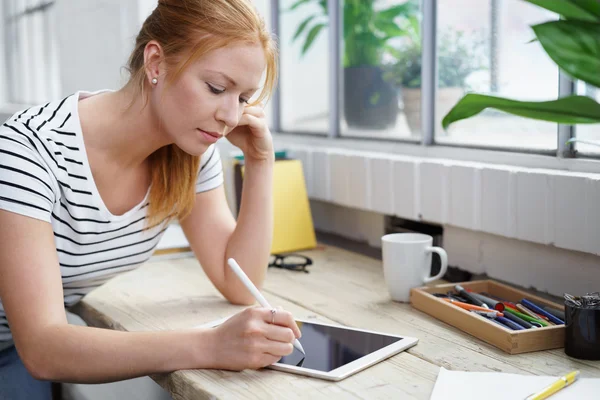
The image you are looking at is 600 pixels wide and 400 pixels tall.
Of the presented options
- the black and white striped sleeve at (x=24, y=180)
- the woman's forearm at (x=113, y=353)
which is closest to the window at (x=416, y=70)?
the woman's forearm at (x=113, y=353)

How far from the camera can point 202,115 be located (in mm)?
1010

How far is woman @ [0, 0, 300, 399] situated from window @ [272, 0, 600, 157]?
1.57 feet

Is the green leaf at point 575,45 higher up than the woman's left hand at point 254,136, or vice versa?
the green leaf at point 575,45

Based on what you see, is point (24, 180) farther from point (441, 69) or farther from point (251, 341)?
point (441, 69)

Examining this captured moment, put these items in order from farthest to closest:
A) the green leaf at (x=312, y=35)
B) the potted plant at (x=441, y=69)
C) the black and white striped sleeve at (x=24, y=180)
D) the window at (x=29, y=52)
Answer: the window at (x=29, y=52) → the green leaf at (x=312, y=35) → the potted plant at (x=441, y=69) → the black and white striped sleeve at (x=24, y=180)

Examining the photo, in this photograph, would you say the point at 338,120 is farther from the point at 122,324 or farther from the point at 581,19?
the point at 581,19

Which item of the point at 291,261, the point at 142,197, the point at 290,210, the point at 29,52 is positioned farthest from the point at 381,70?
the point at 29,52

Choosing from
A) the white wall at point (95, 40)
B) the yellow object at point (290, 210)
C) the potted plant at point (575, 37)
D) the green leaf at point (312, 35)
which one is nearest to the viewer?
the potted plant at point (575, 37)

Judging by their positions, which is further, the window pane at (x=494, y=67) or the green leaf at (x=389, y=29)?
the green leaf at (x=389, y=29)

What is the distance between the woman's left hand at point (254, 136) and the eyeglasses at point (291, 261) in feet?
0.99

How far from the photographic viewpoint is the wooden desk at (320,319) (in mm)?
817

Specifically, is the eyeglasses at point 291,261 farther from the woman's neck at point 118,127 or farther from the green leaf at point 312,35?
the green leaf at point 312,35

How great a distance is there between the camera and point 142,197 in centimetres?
121

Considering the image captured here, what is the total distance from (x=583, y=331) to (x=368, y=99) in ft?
3.36
